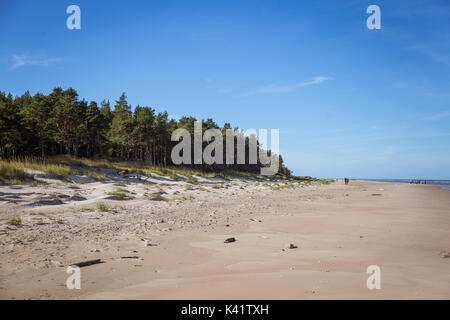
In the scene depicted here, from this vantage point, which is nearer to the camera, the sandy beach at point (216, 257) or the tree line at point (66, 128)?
the sandy beach at point (216, 257)

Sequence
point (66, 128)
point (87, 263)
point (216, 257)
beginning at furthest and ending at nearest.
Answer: point (66, 128)
point (216, 257)
point (87, 263)

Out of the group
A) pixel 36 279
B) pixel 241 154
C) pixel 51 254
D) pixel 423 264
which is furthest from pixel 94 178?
pixel 241 154

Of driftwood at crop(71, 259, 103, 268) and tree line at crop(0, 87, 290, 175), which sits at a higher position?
tree line at crop(0, 87, 290, 175)

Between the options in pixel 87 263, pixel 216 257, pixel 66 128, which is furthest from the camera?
pixel 66 128

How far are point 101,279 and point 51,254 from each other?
174 centimetres

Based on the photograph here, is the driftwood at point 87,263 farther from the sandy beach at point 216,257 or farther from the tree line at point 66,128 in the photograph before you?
the tree line at point 66,128

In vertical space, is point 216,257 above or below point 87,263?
below

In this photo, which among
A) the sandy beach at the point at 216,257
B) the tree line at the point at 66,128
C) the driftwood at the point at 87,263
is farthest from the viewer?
the tree line at the point at 66,128

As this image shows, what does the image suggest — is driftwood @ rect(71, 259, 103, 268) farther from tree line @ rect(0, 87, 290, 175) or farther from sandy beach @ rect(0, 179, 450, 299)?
tree line @ rect(0, 87, 290, 175)

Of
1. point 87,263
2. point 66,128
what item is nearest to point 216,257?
point 87,263

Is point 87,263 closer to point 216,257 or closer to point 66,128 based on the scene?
point 216,257

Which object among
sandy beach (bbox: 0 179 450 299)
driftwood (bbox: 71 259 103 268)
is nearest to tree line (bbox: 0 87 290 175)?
sandy beach (bbox: 0 179 450 299)

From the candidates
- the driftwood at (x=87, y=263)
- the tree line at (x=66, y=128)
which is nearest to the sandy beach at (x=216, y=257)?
the driftwood at (x=87, y=263)
